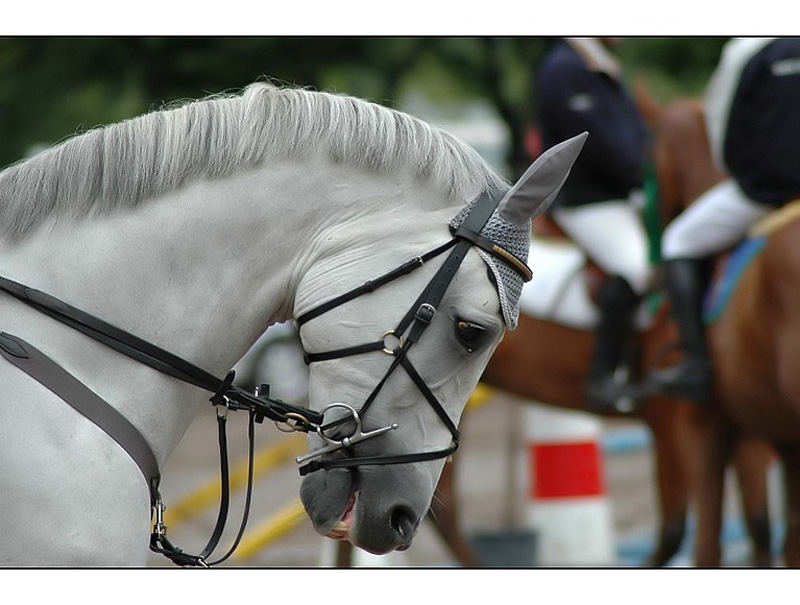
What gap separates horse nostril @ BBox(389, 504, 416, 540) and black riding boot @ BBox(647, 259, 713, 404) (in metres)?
3.67

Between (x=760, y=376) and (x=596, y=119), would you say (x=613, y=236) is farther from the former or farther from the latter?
(x=760, y=376)

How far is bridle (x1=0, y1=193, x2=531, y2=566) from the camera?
2326 millimetres

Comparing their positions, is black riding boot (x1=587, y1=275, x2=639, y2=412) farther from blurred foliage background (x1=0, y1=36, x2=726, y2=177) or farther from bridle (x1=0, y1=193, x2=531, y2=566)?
bridle (x1=0, y1=193, x2=531, y2=566)

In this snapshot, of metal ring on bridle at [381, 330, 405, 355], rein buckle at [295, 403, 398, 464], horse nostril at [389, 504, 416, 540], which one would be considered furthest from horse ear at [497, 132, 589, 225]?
horse nostril at [389, 504, 416, 540]

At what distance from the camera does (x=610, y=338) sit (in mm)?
6500

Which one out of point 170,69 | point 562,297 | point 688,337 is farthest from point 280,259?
point 170,69

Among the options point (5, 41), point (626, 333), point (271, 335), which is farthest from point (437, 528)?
point (271, 335)

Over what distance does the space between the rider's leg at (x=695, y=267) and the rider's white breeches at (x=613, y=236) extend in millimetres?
341

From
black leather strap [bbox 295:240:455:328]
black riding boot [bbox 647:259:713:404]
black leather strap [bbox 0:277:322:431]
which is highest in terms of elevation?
black riding boot [bbox 647:259:713:404]

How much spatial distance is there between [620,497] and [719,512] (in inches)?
161

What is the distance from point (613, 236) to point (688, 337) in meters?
0.88

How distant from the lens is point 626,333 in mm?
6520

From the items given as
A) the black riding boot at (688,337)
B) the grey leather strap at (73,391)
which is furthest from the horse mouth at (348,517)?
the black riding boot at (688,337)

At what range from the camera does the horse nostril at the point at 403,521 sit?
97.0 inches
